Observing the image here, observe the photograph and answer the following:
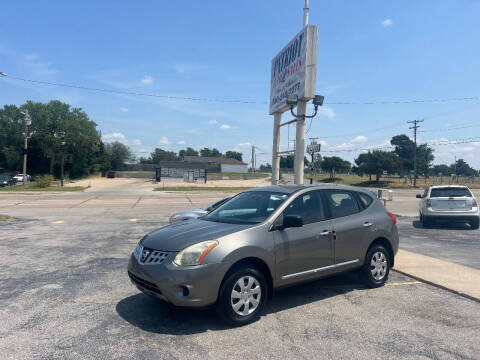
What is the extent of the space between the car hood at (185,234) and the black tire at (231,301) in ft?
1.57

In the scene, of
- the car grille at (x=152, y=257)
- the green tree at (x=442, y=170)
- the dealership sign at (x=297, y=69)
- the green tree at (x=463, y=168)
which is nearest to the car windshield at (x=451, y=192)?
the dealership sign at (x=297, y=69)

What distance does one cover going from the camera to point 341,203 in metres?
5.52

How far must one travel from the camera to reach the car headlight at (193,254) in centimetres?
401

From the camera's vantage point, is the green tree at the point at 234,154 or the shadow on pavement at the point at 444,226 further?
the green tree at the point at 234,154

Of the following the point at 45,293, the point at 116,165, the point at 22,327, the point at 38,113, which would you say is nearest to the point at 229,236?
the point at 22,327

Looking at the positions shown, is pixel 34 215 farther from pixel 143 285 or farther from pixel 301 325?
pixel 301 325

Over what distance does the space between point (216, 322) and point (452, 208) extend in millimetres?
10928

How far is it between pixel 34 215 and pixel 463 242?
15613mm

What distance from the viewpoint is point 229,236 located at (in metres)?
4.22

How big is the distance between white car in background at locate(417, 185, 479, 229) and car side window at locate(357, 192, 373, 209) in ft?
25.6

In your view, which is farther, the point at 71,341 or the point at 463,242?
the point at 463,242

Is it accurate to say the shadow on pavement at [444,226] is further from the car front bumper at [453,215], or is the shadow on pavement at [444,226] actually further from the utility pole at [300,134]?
the utility pole at [300,134]

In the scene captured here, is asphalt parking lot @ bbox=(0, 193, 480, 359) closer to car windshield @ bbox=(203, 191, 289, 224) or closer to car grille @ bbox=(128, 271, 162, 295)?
car grille @ bbox=(128, 271, 162, 295)

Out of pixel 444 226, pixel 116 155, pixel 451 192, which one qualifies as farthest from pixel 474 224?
pixel 116 155
